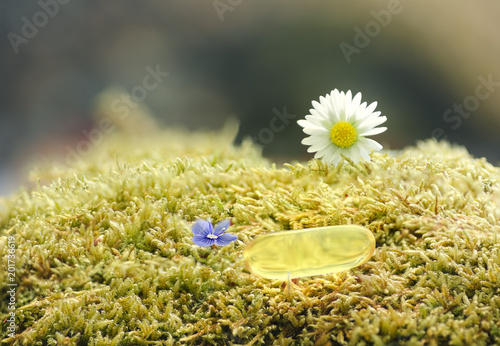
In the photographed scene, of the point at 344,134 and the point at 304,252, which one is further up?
the point at 344,134

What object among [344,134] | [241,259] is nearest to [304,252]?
[241,259]

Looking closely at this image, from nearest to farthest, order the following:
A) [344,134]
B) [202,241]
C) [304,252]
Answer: [304,252] → [202,241] → [344,134]

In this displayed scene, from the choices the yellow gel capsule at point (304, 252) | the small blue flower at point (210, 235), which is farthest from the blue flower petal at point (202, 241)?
the yellow gel capsule at point (304, 252)

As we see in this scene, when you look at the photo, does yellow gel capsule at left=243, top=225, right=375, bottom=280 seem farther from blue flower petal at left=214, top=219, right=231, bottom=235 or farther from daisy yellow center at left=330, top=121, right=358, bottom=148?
daisy yellow center at left=330, top=121, right=358, bottom=148

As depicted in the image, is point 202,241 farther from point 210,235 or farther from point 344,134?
point 344,134

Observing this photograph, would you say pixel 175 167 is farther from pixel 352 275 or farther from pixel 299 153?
pixel 299 153

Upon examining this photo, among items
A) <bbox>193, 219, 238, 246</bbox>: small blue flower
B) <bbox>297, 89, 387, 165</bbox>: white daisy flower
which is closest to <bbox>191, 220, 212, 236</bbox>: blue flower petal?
<bbox>193, 219, 238, 246</bbox>: small blue flower

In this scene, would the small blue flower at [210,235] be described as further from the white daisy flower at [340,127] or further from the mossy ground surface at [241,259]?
the white daisy flower at [340,127]
